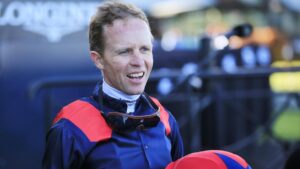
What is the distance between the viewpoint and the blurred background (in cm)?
498

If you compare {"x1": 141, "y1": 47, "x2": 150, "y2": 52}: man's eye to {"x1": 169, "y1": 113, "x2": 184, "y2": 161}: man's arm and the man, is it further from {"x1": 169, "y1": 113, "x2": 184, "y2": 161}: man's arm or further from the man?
{"x1": 169, "y1": 113, "x2": 184, "y2": 161}: man's arm

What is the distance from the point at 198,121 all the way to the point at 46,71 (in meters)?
1.43

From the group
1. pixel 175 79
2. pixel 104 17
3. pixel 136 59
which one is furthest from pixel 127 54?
pixel 175 79

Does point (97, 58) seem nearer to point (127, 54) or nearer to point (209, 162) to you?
point (127, 54)

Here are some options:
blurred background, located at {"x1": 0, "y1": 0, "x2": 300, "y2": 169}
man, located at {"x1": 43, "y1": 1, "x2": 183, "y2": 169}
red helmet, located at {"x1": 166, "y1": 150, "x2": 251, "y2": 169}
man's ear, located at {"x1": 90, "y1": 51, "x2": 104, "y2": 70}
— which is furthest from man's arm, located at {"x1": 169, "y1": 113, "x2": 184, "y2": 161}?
blurred background, located at {"x1": 0, "y1": 0, "x2": 300, "y2": 169}

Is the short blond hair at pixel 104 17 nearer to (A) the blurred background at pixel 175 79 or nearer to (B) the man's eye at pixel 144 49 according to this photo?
(B) the man's eye at pixel 144 49

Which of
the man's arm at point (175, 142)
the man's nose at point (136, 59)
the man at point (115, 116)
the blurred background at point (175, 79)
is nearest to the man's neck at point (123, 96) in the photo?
the man at point (115, 116)

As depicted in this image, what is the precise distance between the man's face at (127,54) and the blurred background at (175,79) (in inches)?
89.6

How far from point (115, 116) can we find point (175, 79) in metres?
3.04

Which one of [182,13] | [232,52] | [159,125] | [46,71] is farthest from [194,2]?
[159,125]

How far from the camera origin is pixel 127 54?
1.99m

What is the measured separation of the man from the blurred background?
2.24 meters

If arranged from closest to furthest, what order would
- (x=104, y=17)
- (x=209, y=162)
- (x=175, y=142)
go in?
(x=209, y=162)
(x=104, y=17)
(x=175, y=142)

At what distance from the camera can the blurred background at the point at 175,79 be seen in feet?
16.4
